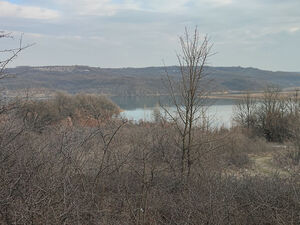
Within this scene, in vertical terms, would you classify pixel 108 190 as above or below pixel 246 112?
above

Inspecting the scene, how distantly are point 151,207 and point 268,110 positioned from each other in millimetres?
27541

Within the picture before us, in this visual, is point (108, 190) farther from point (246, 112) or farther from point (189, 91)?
point (246, 112)

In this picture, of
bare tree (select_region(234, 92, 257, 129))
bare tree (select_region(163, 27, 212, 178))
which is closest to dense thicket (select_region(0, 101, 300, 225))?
bare tree (select_region(163, 27, 212, 178))

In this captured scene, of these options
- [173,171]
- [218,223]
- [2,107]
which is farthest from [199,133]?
[2,107]

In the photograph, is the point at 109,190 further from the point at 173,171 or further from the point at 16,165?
the point at 16,165

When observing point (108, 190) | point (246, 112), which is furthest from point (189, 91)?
point (246, 112)

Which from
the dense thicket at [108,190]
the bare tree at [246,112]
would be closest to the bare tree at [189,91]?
the dense thicket at [108,190]

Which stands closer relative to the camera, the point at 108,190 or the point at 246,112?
the point at 108,190

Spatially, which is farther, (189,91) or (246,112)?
(246,112)

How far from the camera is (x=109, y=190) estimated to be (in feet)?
25.0

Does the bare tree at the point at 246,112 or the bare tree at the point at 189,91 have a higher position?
the bare tree at the point at 189,91

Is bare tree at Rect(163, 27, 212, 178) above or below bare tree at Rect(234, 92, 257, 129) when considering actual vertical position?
above

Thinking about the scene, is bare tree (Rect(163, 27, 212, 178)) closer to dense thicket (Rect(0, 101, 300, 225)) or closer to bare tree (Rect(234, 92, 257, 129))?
dense thicket (Rect(0, 101, 300, 225))

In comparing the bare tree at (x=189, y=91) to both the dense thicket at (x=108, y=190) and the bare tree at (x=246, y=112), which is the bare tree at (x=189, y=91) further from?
the bare tree at (x=246, y=112)
